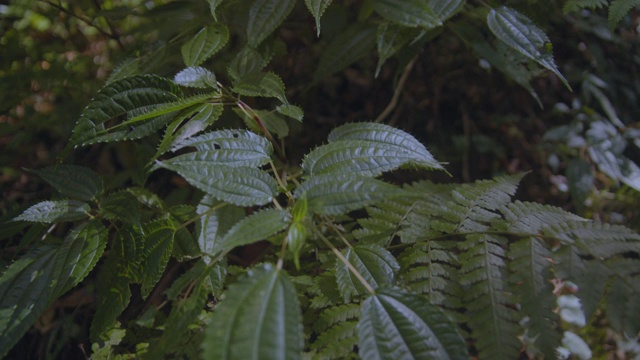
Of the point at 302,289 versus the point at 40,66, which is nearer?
the point at 302,289

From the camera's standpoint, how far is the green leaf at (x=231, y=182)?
98 cm

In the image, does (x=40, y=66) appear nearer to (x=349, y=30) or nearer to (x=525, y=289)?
(x=349, y=30)

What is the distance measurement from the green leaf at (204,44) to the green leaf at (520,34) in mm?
865

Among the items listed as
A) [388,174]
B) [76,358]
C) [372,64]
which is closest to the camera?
[76,358]

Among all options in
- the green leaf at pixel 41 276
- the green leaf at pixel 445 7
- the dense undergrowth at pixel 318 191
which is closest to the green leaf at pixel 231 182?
the dense undergrowth at pixel 318 191

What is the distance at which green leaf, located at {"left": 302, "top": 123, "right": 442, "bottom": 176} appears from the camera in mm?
1104

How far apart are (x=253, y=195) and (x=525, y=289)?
26.1 inches

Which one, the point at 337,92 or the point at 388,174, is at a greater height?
the point at 337,92

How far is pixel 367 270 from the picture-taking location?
1.10 m

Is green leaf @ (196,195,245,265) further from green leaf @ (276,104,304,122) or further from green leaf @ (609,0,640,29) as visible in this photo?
green leaf @ (609,0,640,29)

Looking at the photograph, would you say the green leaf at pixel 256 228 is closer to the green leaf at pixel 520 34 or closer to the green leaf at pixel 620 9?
the green leaf at pixel 520 34

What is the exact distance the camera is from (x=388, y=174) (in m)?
2.32

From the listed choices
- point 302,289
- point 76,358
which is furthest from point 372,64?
point 76,358

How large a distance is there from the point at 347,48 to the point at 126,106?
0.93 m
